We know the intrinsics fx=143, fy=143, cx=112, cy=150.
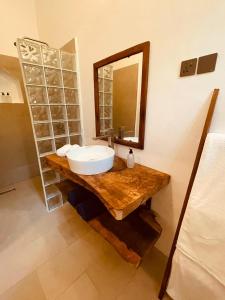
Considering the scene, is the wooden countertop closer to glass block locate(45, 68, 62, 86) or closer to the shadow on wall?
glass block locate(45, 68, 62, 86)

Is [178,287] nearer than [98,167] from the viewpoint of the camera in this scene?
Yes

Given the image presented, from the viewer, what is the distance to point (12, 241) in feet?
4.64

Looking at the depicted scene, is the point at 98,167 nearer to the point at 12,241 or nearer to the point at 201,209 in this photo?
the point at 201,209

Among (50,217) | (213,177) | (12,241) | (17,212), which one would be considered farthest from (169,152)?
(17,212)

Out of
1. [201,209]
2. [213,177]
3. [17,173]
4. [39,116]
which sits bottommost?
[17,173]

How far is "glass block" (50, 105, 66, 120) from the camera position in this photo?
156 centimetres

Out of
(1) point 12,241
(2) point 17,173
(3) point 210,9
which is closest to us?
(3) point 210,9

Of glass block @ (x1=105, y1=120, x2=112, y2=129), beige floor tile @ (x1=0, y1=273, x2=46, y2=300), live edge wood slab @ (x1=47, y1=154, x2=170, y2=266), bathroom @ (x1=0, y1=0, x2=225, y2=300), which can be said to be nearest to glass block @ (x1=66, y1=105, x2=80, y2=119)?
bathroom @ (x1=0, y1=0, x2=225, y2=300)

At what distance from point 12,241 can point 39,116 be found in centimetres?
127

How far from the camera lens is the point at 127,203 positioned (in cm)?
76

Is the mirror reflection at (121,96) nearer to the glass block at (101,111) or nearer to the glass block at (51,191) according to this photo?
the glass block at (101,111)

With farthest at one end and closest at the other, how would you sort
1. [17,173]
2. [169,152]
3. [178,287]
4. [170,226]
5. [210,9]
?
[17,173], [170,226], [169,152], [178,287], [210,9]

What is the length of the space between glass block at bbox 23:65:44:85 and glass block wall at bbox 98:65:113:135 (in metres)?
0.58

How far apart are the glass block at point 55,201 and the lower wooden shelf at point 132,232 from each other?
91 cm
